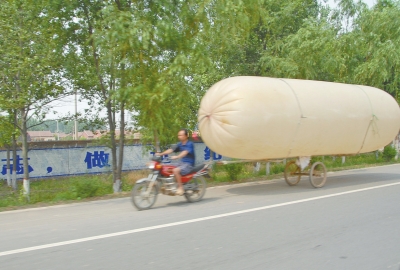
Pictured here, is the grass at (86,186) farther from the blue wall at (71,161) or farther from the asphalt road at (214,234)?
the asphalt road at (214,234)

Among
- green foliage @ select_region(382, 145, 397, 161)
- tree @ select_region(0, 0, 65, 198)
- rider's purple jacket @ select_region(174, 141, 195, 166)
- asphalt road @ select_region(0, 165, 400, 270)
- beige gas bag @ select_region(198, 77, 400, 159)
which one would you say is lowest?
asphalt road @ select_region(0, 165, 400, 270)

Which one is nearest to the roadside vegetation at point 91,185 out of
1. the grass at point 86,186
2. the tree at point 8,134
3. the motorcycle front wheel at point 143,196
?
the grass at point 86,186

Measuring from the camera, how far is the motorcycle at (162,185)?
28.3ft

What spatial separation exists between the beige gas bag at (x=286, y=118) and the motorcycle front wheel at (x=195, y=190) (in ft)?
3.04

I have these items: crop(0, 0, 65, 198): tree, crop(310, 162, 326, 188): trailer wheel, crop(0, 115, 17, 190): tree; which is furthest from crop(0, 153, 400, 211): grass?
crop(0, 0, 65, 198): tree

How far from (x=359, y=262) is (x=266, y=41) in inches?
555

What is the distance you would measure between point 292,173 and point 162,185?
15.2 feet

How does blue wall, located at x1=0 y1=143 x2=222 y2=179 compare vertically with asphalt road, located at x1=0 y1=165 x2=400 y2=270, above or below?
above

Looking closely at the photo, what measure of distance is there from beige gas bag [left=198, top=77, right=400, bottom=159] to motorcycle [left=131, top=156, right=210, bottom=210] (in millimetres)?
990

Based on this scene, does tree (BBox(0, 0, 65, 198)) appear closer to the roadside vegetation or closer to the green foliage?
the roadside vegetation

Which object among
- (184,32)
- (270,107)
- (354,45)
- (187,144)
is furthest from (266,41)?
(187,144)

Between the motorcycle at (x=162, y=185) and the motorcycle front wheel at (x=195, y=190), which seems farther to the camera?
the motorcycle front wheel at (x=195, y=190)

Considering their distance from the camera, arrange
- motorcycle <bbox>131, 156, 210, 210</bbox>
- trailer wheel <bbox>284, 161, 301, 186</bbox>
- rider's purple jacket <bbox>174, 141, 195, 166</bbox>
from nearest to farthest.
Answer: motorcycle <bbox>131, 156, 210, 210</bbox> < rider's purple jacket <bbox>174, 141, 195, 166</bbox> < trailer wheel <bbox>284, 161, 301, 186</bbox>

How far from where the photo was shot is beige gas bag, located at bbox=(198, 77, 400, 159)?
9492 millimetres
